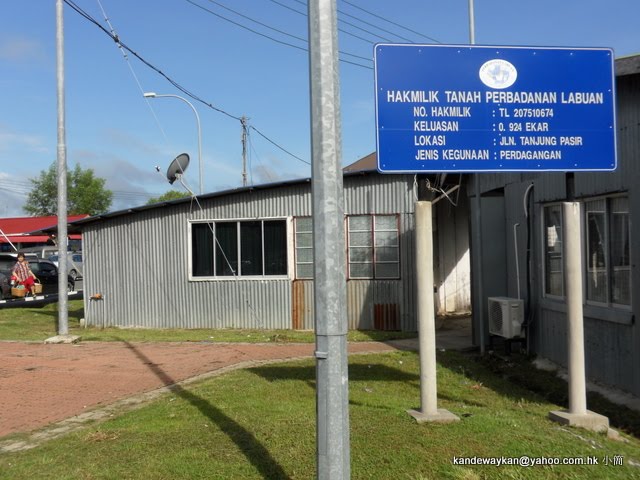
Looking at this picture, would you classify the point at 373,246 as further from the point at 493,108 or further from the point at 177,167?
the point at 493,108

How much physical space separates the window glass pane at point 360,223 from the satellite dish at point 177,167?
168 inches

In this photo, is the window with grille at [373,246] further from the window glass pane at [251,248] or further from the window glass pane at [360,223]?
the window glass pane at [251,248]

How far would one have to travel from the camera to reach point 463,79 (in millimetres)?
6961

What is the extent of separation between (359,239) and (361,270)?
743mm

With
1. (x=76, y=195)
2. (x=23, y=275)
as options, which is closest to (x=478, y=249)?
(x=23, y=275)

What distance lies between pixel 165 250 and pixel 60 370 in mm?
6701

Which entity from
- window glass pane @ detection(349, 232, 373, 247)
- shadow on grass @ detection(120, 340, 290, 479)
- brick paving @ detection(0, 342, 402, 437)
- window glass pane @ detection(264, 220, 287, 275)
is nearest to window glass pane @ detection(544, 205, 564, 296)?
brick paving @ detection(0, 342, 402, 437)

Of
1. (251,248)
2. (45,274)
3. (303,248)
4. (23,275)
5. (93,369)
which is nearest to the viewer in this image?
(93,369)

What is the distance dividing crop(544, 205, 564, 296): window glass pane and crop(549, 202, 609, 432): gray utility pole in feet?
13.2

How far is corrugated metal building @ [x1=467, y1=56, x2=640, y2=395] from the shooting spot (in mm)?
8398

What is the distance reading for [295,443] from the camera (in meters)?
6.05

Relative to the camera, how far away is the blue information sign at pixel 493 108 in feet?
22.4

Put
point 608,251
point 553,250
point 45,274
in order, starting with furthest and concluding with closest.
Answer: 1. point 45,274
2. point 553,250
3. point 608,251

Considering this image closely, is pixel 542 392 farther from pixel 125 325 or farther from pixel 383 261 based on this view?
pixel 125 325
